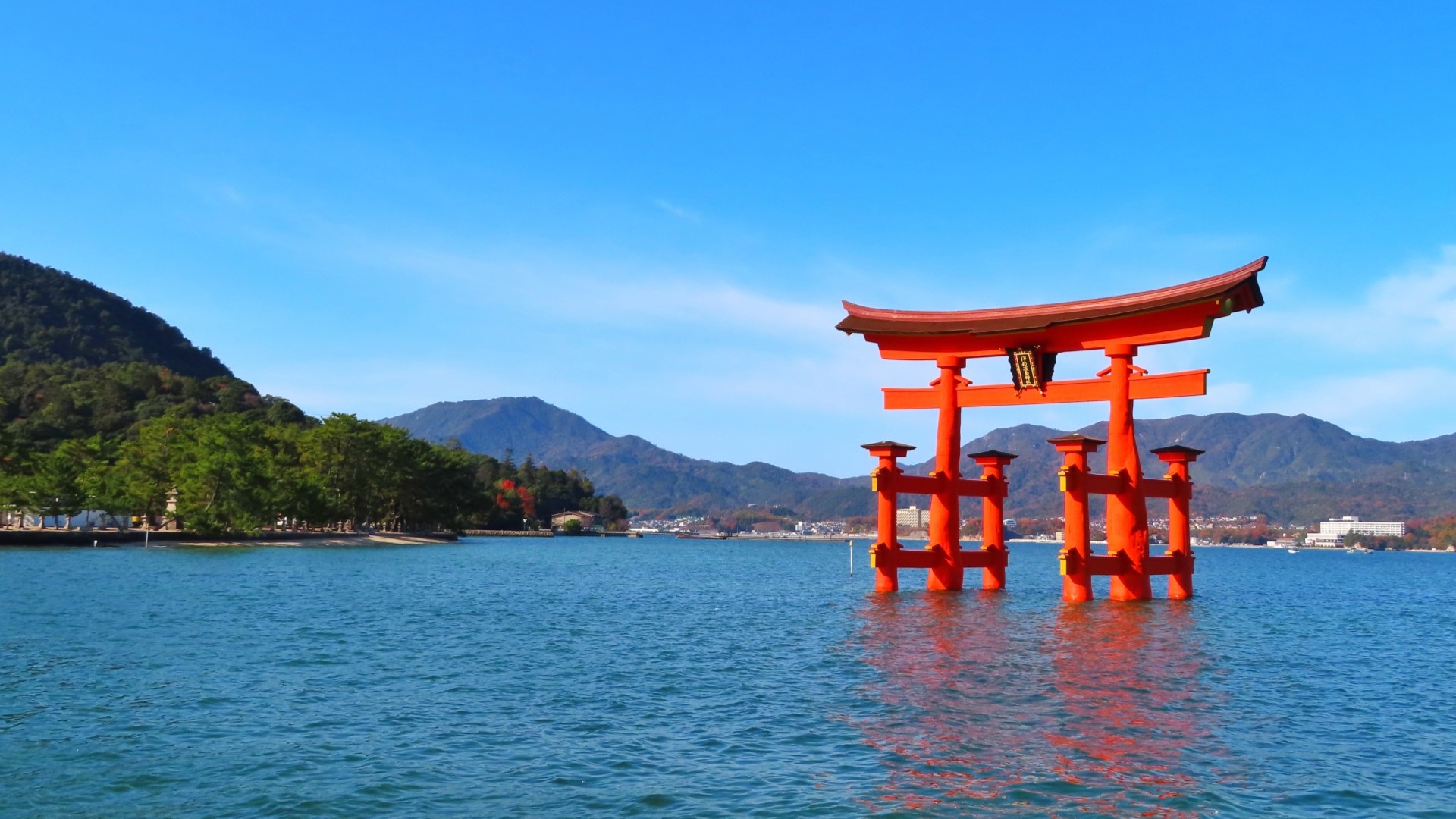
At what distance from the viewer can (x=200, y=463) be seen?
63.2 meters

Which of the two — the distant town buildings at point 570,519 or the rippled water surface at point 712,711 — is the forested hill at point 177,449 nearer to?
the distant town buildings at point 570,519

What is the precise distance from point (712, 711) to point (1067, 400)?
1874cm

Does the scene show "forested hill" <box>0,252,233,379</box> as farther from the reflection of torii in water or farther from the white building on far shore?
the white building on far shore

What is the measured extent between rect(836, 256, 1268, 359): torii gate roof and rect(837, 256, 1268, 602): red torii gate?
3 cm

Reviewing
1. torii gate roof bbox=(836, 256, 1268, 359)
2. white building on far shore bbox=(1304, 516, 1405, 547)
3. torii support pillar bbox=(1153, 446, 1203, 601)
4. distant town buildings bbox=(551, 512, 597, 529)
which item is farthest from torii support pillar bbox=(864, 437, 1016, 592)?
white building on far shore bbox=(1304, 516, 1405, 547)

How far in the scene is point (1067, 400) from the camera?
1147 inches

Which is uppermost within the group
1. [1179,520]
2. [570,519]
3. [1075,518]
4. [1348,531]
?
[1075,518]

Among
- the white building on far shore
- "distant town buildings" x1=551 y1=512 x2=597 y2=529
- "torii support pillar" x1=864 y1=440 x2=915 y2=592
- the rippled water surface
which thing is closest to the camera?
the rippled water surface

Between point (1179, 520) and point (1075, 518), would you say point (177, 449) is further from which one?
point (1179, 520)

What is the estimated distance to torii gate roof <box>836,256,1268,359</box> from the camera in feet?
81.1

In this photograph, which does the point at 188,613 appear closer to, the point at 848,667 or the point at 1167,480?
the point at 848,667

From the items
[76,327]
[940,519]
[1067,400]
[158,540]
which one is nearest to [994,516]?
[940,519]

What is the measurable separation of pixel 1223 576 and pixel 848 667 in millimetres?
55612

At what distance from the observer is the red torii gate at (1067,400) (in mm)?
25938
